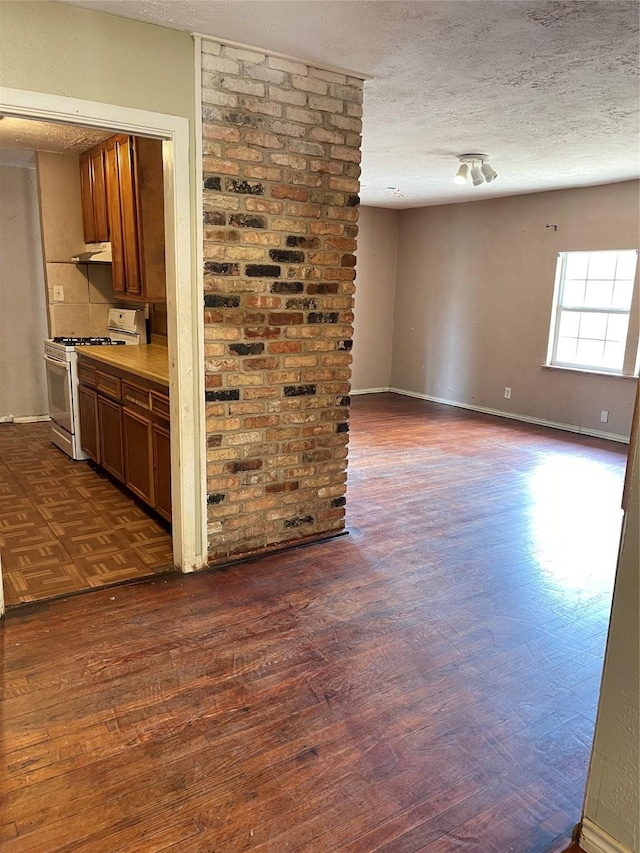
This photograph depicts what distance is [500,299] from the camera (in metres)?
6.93

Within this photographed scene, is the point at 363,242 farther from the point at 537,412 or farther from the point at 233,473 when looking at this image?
the point at 233,473

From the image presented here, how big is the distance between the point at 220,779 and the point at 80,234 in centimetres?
480

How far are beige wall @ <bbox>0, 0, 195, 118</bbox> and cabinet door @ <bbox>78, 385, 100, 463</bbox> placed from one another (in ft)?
7.42

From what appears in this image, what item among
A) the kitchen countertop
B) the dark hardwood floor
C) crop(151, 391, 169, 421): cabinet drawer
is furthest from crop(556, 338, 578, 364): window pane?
crop(151, 391, 169, 421): cabinet drawer

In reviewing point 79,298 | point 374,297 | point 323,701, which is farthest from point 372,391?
point 323,701

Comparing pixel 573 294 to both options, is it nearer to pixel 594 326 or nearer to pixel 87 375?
pixel 594 326

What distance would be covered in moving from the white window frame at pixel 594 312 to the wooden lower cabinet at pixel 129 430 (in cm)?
422

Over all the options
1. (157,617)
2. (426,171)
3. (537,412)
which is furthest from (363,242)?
(157,617)

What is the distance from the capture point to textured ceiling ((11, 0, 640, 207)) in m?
2.26

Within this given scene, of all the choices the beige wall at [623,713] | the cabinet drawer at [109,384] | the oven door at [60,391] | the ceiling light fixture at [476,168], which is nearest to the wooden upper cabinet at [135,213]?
the cabinet drawer at [109,384]

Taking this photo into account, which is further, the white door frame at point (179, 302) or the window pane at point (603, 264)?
the window pane at point (603, 264)

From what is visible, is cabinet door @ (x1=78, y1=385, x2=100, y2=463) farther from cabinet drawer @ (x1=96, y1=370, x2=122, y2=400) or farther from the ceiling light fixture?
the ceiling light fixture

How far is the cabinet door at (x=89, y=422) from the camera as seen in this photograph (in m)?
4.31

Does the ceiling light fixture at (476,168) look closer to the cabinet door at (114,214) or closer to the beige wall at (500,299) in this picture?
the beige wall at (500,299)
